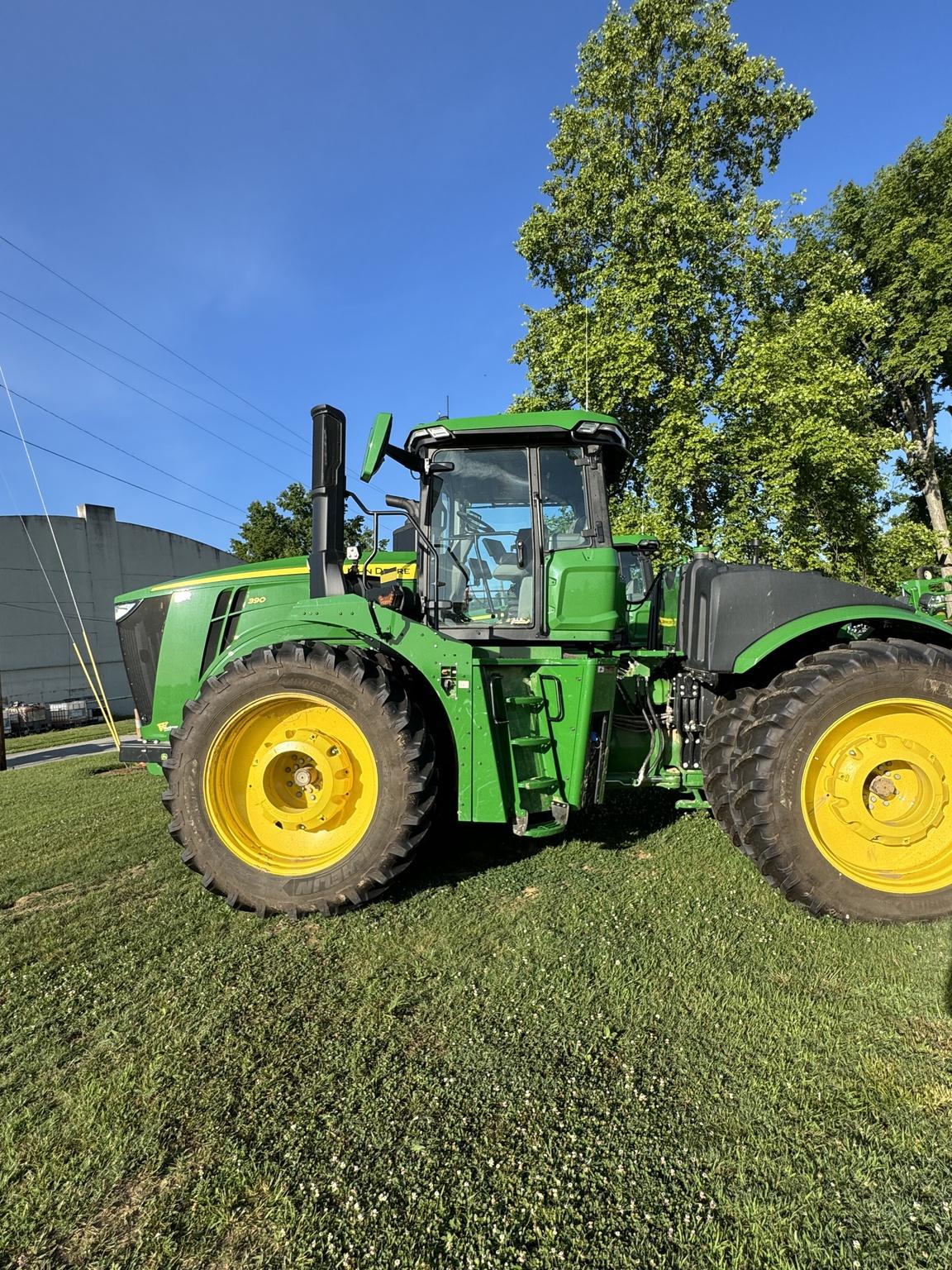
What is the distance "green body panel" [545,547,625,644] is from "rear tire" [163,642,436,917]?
1067mm

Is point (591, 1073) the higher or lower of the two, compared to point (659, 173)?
lower

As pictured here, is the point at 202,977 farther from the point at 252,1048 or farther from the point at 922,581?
the point at 922,581

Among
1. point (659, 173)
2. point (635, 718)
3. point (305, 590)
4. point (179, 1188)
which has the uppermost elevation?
point (659, 173)

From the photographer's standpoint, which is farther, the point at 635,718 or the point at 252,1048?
the point at 635,718

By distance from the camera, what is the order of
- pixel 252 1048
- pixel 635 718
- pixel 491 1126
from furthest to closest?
pixel 635 718 → pixel 252 1048 → pixel 491 1126

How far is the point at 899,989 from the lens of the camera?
7.85 ft

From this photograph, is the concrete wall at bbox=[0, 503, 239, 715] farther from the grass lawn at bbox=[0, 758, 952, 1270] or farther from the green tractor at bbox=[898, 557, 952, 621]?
the green tractor at bbox=[898, 557, 952, 621]

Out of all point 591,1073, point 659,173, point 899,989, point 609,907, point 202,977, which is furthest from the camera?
point 659,173

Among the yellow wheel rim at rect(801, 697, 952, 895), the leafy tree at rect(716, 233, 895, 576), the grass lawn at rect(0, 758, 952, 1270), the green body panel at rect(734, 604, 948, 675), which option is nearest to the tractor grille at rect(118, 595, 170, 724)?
the grass lawn at rect(0, 758, 952, 1270)

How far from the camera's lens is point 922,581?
13.7ft

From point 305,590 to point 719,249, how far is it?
39.8 ft

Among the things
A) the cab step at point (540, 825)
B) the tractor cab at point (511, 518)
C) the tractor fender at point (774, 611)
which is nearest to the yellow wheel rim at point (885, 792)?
the tractor fender at point (774, 611)

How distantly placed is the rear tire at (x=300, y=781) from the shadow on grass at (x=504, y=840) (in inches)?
16.8

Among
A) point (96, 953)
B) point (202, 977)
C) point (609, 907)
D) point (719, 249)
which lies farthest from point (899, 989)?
point (719, 249)
